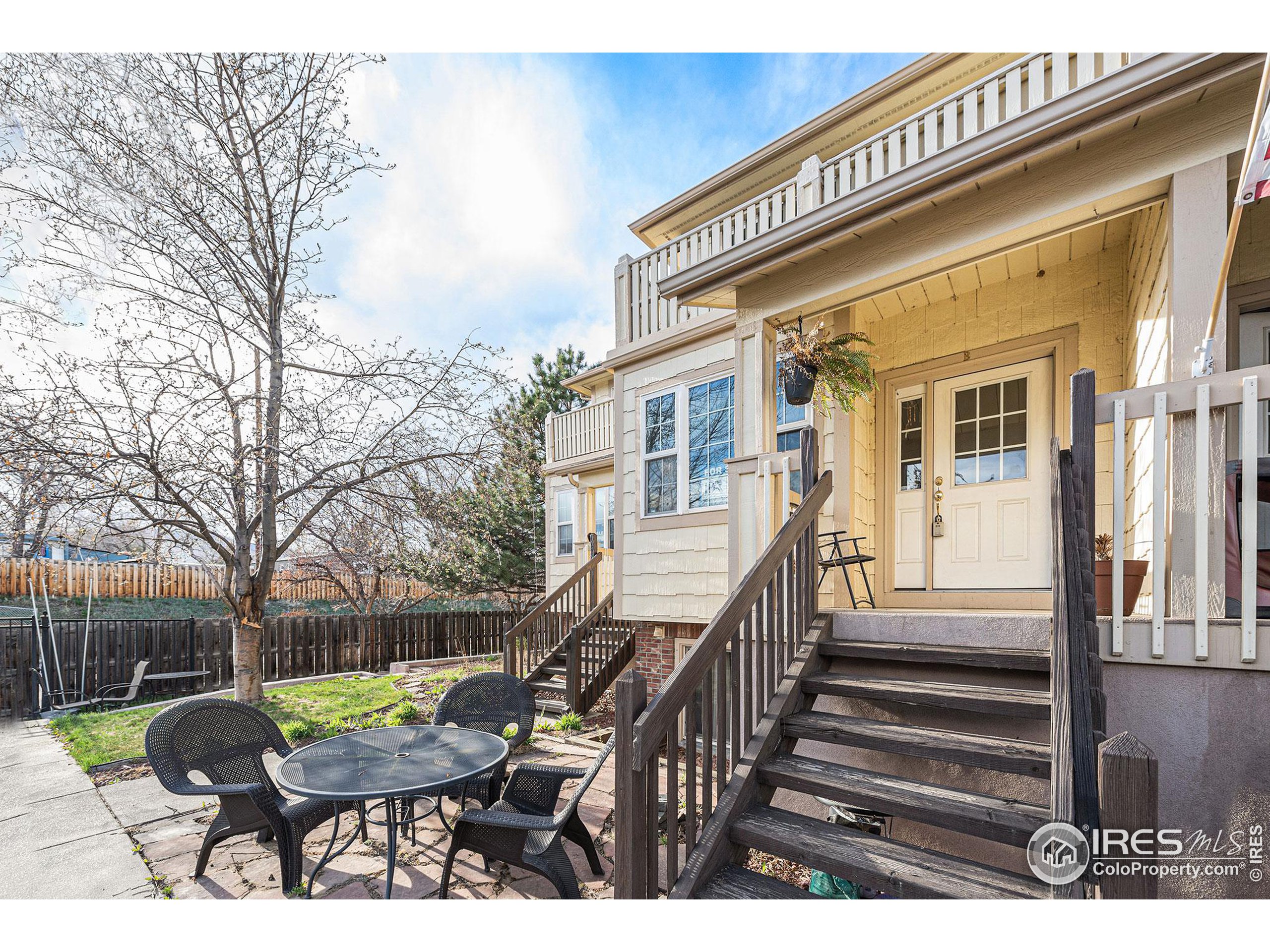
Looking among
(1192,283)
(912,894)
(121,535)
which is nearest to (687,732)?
(912,894)

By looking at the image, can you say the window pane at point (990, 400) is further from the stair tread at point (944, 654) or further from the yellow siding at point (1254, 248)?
the stair tread at point (944, 654)

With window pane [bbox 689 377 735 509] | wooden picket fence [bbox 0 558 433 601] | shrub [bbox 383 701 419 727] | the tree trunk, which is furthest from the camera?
wooden picket fence [bbox 0 558 433 601]

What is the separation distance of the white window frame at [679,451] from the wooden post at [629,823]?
332 centimetres

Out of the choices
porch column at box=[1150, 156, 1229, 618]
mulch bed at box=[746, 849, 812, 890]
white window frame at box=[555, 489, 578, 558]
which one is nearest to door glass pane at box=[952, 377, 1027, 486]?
porch column at box=[1150, 156, 1229, 618]

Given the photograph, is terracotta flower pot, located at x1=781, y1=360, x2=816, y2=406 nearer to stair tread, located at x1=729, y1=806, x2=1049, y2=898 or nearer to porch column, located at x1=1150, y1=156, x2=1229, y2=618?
porch column, located at x1=1150, y1=156, x2=1229, y2=618

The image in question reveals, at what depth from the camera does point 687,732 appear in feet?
8.29

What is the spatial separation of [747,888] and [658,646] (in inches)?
158

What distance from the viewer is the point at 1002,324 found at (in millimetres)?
4688

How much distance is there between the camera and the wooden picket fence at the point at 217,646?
6.42 metres

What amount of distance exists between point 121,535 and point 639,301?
547 cm

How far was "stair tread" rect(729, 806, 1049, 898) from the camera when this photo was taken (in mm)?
1971

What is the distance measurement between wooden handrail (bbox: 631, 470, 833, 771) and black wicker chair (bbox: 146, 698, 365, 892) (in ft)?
6.46
